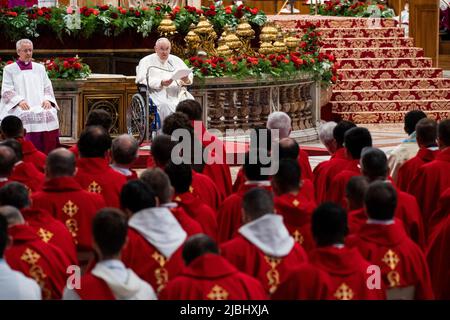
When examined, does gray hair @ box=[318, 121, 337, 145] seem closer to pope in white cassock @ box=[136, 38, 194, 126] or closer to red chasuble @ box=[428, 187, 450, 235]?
red chasuble @ box=[428, 187, 450, 235]

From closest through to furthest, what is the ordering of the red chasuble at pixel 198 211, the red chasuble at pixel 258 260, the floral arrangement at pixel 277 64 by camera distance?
1. the red chasuble at pixel 258 260
2. the red chasuble at pixel 198 211
3. the floral arrangement at pixel 277 64

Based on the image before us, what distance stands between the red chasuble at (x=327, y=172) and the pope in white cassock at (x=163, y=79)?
590cm

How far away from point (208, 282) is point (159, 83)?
978cm

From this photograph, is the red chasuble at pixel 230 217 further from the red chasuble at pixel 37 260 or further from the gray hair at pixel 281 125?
the gray hair at pixel 281 125

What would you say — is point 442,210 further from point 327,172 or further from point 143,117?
point 143,117

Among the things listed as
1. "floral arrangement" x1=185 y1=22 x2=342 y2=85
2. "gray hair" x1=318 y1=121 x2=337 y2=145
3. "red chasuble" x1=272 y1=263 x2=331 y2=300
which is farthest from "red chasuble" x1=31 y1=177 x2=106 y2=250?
"floral arrangement" x1=185 y1=22 x2=342 y2=85

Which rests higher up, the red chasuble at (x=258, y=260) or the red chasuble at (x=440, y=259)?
the red chasuble at (x=258, y=260)

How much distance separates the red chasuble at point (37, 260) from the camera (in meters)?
6.20

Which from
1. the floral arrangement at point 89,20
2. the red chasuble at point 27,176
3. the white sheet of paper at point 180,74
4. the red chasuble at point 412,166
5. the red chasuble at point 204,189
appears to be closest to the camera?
the red chasuble at point 204,189

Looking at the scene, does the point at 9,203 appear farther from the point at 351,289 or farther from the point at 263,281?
the point at 351,289

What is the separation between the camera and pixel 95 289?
18.2 feet

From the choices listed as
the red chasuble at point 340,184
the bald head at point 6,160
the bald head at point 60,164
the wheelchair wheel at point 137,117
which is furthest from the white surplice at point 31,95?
the bald head at point 60,164

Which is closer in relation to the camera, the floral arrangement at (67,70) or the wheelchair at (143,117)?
the wheelchair at (143,117)

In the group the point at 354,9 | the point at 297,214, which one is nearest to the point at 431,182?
the point at 297,214
